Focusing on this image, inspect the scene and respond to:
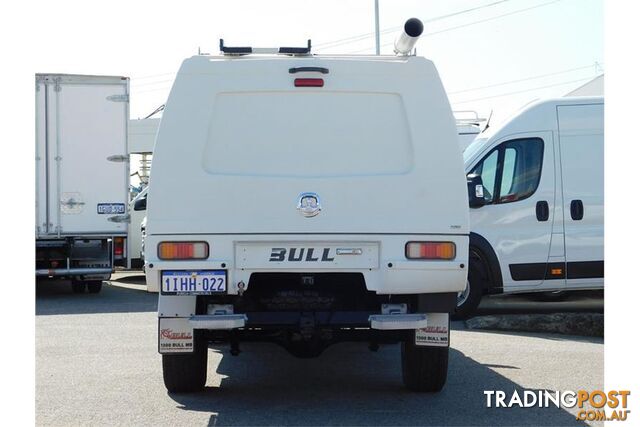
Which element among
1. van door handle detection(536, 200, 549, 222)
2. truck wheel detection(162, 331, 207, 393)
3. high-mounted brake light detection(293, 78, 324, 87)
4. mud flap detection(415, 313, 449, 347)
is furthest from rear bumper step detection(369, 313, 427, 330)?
van door handle detection(536, 200, 549, 222)

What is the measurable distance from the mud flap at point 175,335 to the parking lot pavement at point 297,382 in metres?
0.43

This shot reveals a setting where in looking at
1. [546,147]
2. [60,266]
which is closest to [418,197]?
[546,147]

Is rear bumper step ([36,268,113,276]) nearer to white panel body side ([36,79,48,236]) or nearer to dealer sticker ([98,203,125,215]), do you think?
white panel body side ([36,79,48,236])

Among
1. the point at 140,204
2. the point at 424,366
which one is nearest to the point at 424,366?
the point at 424,366

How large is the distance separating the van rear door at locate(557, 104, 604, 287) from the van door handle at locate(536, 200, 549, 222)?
0.22 m

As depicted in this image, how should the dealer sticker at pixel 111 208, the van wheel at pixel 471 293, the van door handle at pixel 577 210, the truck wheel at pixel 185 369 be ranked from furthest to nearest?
the dealer sticker at pixel 111 208
the van wheel at pixel 471 293
the van door handle at pixel 577 210
the truck wheel at pixel 185 369

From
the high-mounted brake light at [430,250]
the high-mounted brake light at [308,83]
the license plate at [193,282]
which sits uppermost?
the high-mounted brake light at [308,83]

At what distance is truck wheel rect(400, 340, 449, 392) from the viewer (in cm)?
710

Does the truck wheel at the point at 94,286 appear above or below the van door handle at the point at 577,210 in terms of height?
below

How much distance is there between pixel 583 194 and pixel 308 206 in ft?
20.2

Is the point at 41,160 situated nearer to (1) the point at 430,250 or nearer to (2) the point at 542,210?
(2) the point at 542,210

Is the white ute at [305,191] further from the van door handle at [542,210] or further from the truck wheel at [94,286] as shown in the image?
the truck wheel at [94,286]

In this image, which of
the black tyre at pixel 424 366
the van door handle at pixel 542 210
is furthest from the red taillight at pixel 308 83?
the van door handle at pixel 542 210

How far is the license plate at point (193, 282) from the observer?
6.36m
